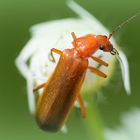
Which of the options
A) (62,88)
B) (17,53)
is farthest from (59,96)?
(17,53)

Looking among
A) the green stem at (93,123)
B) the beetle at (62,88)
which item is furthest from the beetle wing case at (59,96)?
the green stem at (93,123)

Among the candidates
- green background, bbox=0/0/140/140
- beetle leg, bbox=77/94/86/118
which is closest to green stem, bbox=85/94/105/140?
beetle leg, bbox=77/94/86/118

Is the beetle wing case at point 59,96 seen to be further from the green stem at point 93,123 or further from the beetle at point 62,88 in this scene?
the green stem at point 93,123

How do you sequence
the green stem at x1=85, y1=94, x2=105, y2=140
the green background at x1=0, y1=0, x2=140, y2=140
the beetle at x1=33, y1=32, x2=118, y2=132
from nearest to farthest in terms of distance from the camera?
the green stem at x1=85, y1=94, x2=105, y2=140, the beetle at x1=33, y1=32, x2=118, y2=132, the green background at x1=0, y1=0, x2=140, y2=140

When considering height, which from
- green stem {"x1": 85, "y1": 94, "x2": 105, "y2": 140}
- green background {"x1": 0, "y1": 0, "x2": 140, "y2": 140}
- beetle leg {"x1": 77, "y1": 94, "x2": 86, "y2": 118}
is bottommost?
green background {"x1": 0, "y1": 0, "x2": 140, "y2": 140}

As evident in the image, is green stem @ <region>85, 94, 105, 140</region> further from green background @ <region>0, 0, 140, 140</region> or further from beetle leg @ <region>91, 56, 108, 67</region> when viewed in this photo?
green background @ <region>0, 0, 140, 140</region>

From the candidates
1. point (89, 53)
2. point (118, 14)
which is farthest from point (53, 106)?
point (118, 14)
